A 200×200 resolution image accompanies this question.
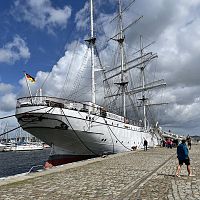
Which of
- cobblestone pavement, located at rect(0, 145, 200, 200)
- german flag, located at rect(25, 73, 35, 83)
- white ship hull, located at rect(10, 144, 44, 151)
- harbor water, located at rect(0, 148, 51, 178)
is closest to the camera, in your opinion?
cobblestone pavement, located at rect(0, 145, 200, 200)

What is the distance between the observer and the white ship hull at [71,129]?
26.2 meters

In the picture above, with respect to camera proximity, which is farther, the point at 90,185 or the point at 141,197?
the point at 90,185

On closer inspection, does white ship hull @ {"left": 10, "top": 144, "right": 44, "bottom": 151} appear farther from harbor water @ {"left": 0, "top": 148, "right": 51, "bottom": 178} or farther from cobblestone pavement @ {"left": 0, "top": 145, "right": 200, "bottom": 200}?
cobblestone pavement @ {"left": 0, "top": 145, "right": 200, "bottom": 200}

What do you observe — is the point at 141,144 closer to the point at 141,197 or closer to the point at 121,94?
the point at 121,94

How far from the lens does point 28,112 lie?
26094 millimetres

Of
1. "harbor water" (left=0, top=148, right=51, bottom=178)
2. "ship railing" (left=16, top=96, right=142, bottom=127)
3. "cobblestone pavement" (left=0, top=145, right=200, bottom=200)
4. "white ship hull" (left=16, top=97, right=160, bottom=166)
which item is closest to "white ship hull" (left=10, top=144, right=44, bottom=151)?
"harbor water" (left=0, top=148, right=51, bottom=178)

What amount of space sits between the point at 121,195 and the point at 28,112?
18048mm

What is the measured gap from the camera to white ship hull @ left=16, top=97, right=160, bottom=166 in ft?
86.1

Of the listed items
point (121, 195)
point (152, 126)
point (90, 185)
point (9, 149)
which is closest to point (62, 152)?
point (90, 185)

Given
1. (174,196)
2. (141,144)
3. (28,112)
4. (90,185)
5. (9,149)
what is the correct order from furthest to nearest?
(9,149)
(141,144)
(28,112)
(90,185)
(174,196)

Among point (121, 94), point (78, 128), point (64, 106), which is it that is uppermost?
point (121, 94)

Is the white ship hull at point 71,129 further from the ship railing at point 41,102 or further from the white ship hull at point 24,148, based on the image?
→ the white ship hull at point 24,148

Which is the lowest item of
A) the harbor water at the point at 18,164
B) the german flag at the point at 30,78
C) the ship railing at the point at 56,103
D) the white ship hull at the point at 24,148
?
the harbor water at the point at 18,164

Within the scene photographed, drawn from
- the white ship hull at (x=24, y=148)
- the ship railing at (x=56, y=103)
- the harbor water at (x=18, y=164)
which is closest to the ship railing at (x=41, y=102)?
the ship railing at (x=56, y=103)
